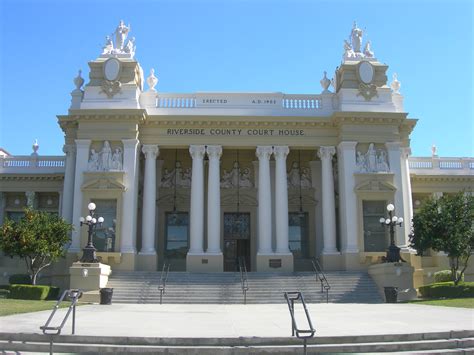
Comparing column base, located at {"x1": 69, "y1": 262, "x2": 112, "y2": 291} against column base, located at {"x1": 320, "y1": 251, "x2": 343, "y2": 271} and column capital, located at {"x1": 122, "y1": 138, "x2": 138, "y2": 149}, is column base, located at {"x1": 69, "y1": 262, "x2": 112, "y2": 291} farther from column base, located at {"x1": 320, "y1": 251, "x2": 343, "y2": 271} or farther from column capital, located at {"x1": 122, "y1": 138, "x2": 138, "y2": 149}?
column base, located at {"x1": 320, "y1": 251, "x2": 343, "y2": 271}

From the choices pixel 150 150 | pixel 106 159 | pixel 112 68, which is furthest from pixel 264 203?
pixel 112 68

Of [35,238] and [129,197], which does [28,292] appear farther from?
[129,197]

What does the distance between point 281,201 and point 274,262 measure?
12.3ft

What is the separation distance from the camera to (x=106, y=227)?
30.9 metres

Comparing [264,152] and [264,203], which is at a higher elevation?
[264,152]

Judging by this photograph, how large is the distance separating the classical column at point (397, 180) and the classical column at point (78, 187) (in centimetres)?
1841

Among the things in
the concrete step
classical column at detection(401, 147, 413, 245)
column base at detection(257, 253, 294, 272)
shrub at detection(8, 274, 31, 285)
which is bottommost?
the concrete step

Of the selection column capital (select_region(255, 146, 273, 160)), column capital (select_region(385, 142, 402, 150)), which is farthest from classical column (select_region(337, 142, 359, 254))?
column capital (select_region(255, 146, 273, 160))

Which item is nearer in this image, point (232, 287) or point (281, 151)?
point (232, 287)

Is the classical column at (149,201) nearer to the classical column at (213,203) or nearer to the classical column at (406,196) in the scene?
the classical column at (213,203)

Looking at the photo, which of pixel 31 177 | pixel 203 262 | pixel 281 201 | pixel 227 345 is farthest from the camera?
pixel 31 177

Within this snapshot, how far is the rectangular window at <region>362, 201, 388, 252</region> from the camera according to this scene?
103ft

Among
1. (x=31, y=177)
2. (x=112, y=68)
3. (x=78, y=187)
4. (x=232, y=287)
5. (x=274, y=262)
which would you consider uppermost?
(x=112, y=68)

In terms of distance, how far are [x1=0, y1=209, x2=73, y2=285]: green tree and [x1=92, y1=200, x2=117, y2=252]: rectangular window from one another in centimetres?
236
